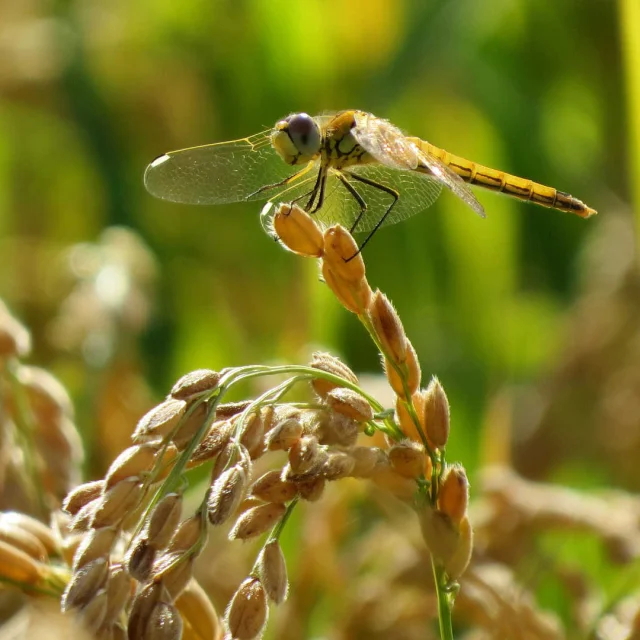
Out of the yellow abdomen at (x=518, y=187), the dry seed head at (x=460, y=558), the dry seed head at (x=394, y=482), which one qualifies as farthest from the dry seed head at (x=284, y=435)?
the yellow abdomen at (x=518, y=187)

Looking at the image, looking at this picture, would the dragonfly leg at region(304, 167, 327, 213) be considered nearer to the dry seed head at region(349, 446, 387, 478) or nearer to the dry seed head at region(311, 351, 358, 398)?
the dry seed head at region(311, 351, 358, 398)

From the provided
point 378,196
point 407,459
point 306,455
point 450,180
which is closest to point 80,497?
point 306,455

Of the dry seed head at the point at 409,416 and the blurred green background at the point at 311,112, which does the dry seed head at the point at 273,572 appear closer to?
the dry seed head at the point at 409,416

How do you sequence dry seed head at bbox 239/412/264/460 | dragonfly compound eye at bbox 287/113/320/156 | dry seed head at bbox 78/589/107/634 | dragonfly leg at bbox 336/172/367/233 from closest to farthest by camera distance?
dry seed head at bbox 78/589/107/634, dry seed head at bbox 239/412/264/460, dragonfly compound eye at bbox 287/113/320/156, dragonfly leg at bbox 336/172/367/233

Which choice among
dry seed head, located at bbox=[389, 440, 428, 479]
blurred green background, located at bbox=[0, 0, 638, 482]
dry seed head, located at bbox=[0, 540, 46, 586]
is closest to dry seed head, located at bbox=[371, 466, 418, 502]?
dry seed head, located at bbox=[389, 440, 428, 479]

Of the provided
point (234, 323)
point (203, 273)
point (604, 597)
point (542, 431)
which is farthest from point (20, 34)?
point (604, 597)

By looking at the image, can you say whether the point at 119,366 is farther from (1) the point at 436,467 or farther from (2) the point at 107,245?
(1) the point at 436,467
